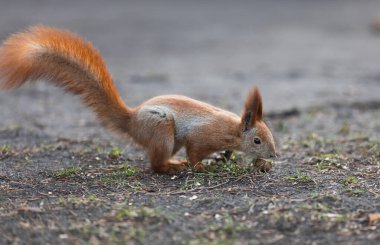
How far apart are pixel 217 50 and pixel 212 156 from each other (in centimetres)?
911

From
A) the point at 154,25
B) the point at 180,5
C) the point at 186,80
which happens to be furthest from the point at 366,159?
the point at 180,5

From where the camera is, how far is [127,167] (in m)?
5.82

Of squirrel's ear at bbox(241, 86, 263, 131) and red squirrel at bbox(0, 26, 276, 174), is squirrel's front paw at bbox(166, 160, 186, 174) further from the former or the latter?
squirrel's ear at bbox(241, 86, 263, 131)

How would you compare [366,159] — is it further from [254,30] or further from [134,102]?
[254,30]

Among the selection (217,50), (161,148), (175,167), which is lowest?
(175,167)

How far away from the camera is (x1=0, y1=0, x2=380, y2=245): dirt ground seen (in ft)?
13.3

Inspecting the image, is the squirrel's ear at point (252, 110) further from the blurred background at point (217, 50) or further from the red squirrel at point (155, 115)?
the blurred background at point (217, 50)

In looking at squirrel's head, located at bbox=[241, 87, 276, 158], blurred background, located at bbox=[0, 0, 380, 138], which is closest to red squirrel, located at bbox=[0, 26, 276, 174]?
squirrel's head, located at bbox=[241, 87, 276, 158]

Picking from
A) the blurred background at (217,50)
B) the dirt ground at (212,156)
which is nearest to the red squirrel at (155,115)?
the dirt ground at (212,156)

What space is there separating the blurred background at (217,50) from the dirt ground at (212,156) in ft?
0.19

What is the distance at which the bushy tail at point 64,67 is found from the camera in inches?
203

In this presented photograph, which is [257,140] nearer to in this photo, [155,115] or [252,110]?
[252,110]

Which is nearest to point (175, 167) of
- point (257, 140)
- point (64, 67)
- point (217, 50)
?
point (257, 140)

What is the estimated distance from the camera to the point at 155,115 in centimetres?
548
